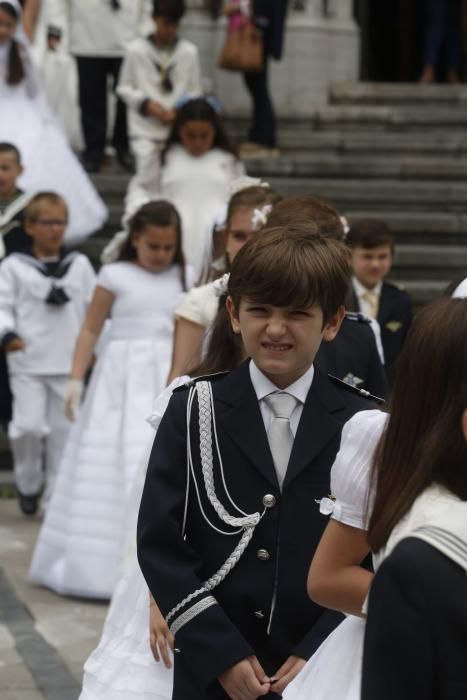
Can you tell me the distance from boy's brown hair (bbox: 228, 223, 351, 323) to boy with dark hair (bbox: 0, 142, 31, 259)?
21.6ft

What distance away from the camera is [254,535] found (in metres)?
3.20

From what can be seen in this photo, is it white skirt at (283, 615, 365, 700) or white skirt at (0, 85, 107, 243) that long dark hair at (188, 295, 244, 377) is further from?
white skirt at (0, 85, 107, 243)

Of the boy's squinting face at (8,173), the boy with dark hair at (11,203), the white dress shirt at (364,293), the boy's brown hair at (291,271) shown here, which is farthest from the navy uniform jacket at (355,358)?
the boy's squinting face at (8,173)

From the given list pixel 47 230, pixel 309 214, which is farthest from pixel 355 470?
pixel 47 230

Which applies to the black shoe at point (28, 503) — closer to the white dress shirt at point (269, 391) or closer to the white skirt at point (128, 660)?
the white skirt at point (128, 660)

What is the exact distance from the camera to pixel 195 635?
10.2 ft

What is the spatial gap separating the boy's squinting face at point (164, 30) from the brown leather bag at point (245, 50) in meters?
1.14

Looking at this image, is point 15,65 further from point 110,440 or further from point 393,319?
point 393,319

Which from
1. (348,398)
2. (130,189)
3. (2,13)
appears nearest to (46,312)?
(130,189)

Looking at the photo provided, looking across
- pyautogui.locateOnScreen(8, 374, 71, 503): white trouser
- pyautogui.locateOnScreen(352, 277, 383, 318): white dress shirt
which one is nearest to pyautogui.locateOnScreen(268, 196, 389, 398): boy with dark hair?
pyautogui.locateOnScreen(352, 277, 383, 318): white dress shirt

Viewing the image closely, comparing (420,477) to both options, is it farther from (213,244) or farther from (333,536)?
(213,244)

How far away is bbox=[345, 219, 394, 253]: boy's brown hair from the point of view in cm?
771

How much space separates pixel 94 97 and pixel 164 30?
1.26 m

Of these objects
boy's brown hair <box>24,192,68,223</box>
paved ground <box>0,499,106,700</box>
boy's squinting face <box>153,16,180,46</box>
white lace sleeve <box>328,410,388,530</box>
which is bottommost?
paved ground <box>0,499,106,700</box>
